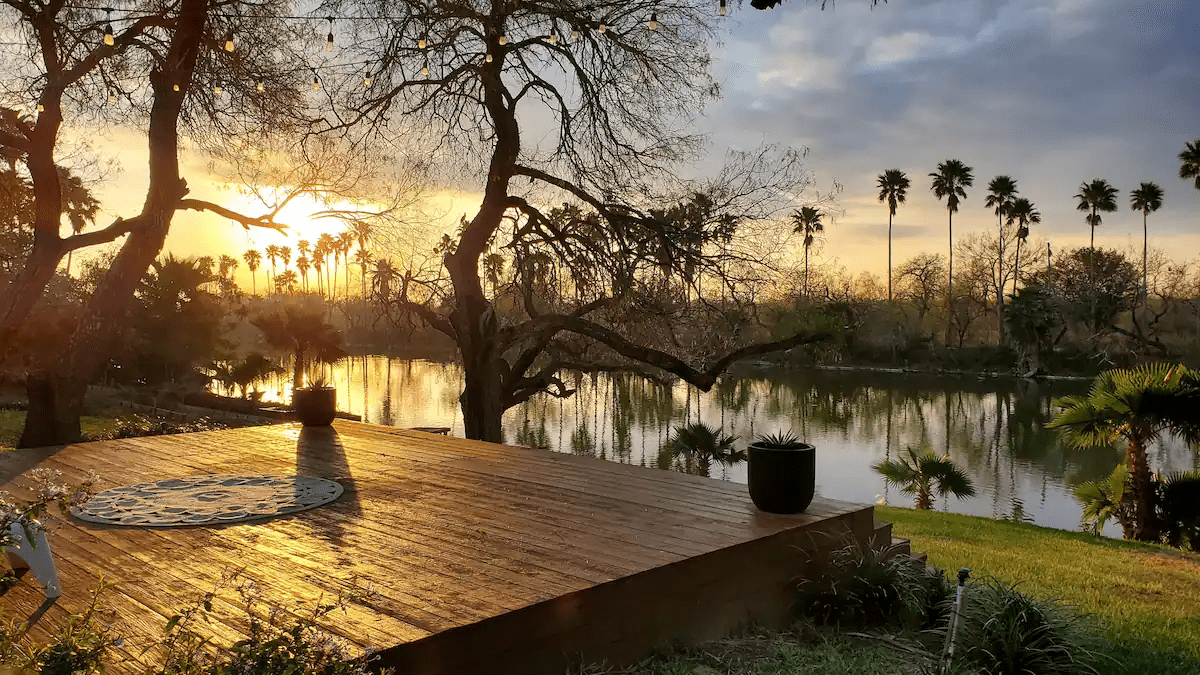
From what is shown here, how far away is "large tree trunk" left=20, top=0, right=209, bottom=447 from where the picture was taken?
978 cm

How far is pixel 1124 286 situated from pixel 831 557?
45118 millimetres

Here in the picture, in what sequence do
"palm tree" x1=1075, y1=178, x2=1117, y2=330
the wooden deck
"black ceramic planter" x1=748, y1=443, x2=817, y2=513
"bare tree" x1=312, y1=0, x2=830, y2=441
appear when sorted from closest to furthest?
the wooden deck < "black ceramic planter" x1=748, y1=443, x2=817, y2=513 < "bare tree" x1=312, y1=0, x2=830, y2=441 < "palm tree" x1=1075, y1=178, x2=1117, y2=330

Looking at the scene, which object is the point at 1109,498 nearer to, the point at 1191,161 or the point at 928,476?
the point at 928,476

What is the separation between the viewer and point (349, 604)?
2.98 metres

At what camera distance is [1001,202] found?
45844mm

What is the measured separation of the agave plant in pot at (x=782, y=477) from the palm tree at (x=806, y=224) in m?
5.47

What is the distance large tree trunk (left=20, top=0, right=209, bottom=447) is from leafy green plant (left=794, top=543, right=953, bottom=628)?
9242 mm

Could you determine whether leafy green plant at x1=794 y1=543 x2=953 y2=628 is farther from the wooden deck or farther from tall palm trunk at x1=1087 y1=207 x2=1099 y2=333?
tall palm trunk at x1=1087 y1=207 x2=1099 y2=333

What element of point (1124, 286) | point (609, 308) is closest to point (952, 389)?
point (1124, 286)

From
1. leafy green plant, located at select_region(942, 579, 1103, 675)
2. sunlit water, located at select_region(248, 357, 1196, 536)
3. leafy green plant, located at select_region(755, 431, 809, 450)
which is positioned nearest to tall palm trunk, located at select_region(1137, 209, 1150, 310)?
sunlit water, located at select_region(248, 357, 1196, 536)

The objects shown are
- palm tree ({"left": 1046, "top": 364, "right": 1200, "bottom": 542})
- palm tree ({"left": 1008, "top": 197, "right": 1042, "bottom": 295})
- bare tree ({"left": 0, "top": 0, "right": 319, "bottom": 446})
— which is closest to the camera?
palm tree ({"left": 1046, "top": 364, "right": 1200, "bottom": 542})

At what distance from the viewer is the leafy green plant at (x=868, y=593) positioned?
13.5ft

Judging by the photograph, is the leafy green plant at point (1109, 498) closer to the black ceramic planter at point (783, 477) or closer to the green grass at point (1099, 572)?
the green grass at point (1099, 572)

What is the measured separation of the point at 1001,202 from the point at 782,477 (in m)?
47.8
